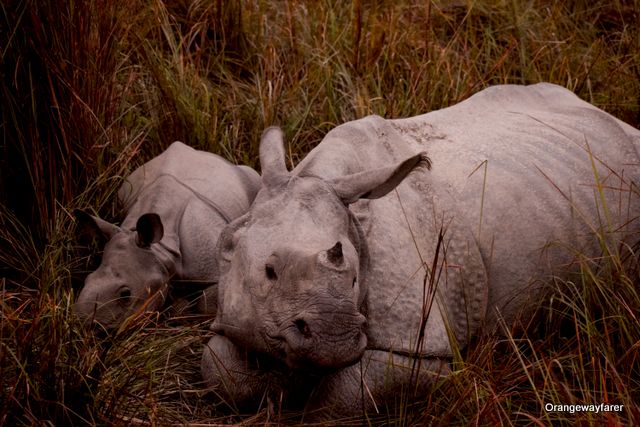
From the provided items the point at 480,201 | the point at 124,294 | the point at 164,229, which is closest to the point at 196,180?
the point at 164,229

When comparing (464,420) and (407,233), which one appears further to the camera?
(407,233)

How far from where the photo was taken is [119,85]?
5.51 metres

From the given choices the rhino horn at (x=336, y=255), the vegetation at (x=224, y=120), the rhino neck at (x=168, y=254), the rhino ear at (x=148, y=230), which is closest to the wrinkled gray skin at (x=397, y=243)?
the rhino horn at (x=336, y=255)

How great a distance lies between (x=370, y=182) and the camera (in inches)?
140

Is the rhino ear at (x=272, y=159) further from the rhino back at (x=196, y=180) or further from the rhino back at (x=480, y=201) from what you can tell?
the rhino back at (x=196, y=180)

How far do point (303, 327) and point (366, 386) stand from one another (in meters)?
0.49

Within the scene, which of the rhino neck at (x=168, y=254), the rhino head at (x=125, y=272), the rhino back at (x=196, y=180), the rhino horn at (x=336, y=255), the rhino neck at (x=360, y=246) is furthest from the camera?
the rhino back at (x=196, y=180)

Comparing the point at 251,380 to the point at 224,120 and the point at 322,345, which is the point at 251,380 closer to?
the point at 322,345

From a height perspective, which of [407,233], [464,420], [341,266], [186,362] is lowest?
[186,362]

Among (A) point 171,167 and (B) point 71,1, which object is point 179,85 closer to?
(A) point 171,167

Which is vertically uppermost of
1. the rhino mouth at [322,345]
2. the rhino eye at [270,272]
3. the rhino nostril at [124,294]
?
the rhino eye at [270,272]

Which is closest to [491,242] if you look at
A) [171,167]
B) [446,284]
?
[446,284]

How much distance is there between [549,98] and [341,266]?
2.54 metres

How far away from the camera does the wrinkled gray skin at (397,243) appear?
10.7ft
